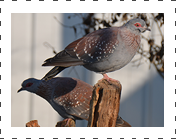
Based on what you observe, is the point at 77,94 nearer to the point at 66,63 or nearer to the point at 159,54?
A: the point at 66,63

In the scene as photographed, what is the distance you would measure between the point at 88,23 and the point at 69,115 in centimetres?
111

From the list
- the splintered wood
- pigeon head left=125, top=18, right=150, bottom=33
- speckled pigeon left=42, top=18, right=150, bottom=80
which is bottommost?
the splintered wood

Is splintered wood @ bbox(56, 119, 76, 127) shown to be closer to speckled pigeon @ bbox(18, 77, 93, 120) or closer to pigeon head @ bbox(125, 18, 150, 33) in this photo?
speckled pigeon @ bbox(18, 77, 93, 120)

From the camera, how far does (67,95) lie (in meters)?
1.96

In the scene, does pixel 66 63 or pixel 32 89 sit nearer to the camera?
pixel 66 63

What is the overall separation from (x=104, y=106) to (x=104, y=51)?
1.36ft

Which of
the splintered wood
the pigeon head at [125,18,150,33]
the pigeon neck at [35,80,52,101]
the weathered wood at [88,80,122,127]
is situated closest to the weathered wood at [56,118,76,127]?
the splintered wood

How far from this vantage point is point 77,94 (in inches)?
76.7

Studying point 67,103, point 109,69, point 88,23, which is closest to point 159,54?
point 88,23

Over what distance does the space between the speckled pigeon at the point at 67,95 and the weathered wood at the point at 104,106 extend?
1.09 feet

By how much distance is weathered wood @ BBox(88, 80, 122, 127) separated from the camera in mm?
1468

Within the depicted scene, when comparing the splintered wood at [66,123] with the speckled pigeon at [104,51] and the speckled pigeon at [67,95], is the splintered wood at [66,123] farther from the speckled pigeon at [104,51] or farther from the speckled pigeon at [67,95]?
the speckled pigeon at [104,51]

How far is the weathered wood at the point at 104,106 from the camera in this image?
147 cm

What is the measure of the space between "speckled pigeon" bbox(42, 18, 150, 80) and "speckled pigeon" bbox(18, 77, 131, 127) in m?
0.44
